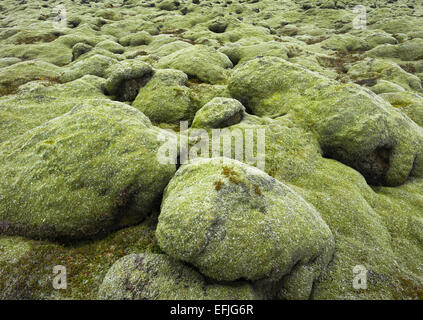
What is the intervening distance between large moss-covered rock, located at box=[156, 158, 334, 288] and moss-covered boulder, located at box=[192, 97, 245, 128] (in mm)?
10329

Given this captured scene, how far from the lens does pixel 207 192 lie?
13.9 meters

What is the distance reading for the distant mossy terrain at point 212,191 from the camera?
12789 millimetres

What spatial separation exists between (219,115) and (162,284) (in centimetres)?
1793

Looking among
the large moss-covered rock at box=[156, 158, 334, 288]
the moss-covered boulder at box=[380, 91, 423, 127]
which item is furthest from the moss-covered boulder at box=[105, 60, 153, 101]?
the moss-covered boulder at box=[380, 91, 423, 127]

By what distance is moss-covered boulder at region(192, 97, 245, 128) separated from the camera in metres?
25.0

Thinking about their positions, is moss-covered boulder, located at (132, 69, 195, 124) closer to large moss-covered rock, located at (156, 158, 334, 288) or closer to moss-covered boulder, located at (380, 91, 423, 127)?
large moss-covered rock, located at (156, 158, 334, 288)

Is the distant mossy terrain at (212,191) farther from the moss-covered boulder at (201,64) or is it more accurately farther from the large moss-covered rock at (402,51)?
the large moss-covered rock at (402,51)

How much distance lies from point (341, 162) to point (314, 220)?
10860mm

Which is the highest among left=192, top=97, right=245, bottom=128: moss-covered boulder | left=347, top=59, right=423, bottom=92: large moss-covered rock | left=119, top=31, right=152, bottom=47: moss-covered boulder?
left=192, top=97, right=245, bottom=128: moss-covered boulder

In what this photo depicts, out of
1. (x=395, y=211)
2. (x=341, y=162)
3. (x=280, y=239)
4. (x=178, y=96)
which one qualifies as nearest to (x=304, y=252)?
(x=280, y=239)

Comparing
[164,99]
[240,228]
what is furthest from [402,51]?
[240,228]

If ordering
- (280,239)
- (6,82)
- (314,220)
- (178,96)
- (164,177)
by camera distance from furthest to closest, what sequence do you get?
(6,82) < (178,96) < (164,177) < (314,220) < (280,239)

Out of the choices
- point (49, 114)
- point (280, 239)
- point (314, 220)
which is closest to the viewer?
point (280, 239)

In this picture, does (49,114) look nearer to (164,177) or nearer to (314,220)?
(164,177)
